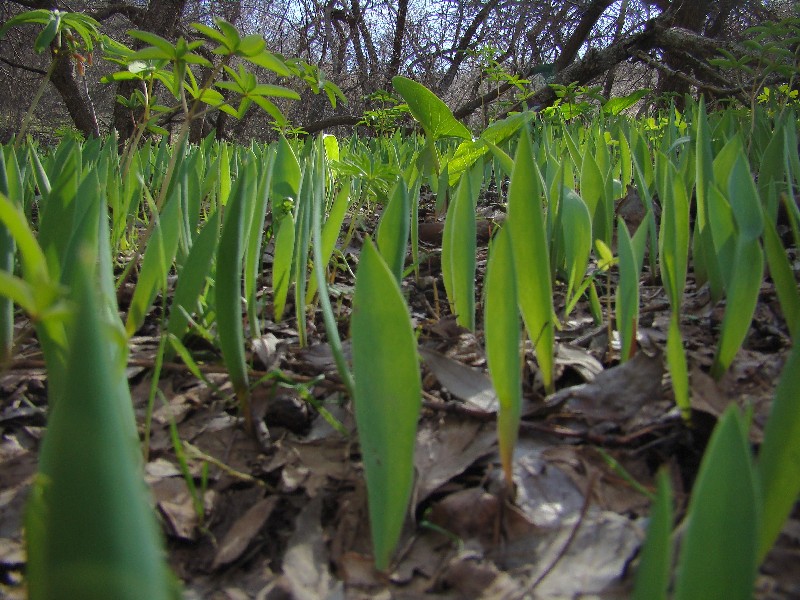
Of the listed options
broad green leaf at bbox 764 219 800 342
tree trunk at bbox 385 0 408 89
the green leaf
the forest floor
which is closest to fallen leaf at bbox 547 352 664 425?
the forest floor

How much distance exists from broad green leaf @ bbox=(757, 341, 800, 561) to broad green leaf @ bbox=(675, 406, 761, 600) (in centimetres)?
10

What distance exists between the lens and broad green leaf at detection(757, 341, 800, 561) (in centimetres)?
33

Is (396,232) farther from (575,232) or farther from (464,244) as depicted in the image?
(575,232)

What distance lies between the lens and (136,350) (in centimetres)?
75

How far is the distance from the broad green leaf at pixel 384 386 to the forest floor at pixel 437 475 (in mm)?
82

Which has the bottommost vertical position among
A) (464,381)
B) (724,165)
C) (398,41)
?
(464,381)

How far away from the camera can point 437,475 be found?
20.1 inches

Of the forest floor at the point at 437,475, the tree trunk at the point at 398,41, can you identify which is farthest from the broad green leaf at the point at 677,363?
the tree trunk at the point at 398,41

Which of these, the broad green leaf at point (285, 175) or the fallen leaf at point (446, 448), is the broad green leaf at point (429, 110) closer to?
the broad green leaf at point (285, 175)

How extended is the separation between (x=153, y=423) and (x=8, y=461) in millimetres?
129

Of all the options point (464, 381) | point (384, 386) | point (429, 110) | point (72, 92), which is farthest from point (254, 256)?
point (72, 92)

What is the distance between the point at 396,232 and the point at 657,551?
510 millimetres

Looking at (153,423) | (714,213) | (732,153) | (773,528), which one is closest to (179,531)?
(153,423)

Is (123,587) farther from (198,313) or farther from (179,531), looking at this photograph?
(198,313)
